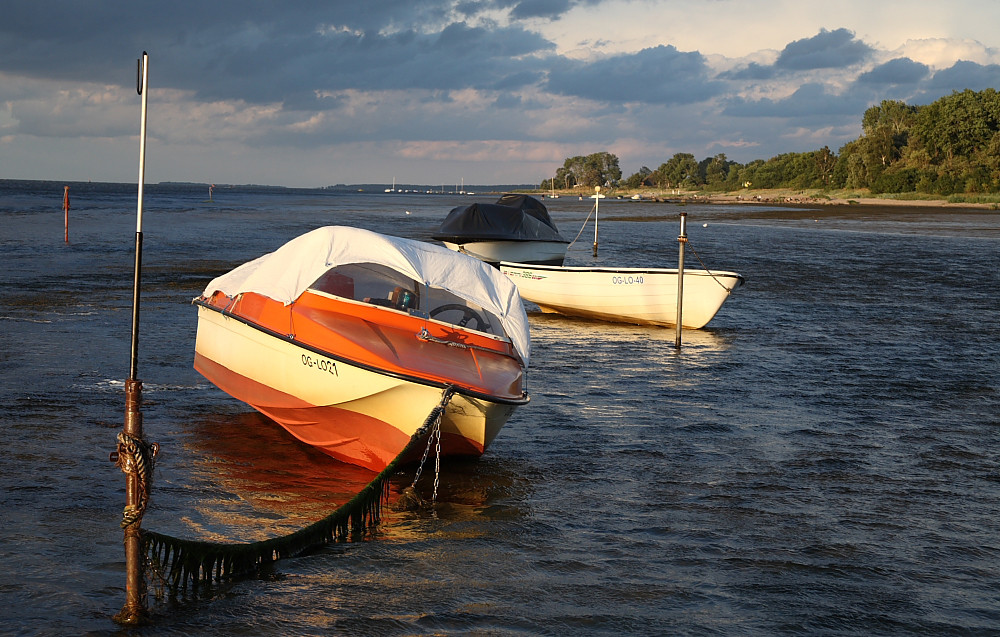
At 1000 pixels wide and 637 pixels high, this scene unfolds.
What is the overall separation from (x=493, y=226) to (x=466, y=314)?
24.6 m

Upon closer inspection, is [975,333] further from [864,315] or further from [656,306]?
[656,306]

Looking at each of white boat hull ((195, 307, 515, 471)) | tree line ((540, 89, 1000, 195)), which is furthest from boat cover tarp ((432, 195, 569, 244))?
tree line ((540, 89, 1000, 195))

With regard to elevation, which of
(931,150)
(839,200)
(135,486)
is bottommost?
(135,486)

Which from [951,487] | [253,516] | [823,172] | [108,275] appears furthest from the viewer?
[823,172]

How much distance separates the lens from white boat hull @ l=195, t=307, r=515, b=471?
9484 mm

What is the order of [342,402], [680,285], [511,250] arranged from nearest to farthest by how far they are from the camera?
[342,402]
[680,285]
[511,250]

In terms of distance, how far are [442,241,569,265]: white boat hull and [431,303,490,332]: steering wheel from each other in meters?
23.1

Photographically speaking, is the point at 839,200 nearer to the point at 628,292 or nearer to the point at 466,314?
the point at 628,292

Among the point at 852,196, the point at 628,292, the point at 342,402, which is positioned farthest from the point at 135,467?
the point at 852,196

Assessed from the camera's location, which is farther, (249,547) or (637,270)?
(637,270)

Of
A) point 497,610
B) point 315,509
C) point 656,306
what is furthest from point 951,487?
point 656,306

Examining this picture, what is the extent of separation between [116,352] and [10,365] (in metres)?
1.76

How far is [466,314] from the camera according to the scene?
36.0 feet

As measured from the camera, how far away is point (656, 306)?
20719 millimetres
